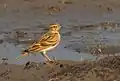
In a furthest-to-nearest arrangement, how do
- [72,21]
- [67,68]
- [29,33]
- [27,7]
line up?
[27,7] < [72,21] < [29,33] < [67,68]

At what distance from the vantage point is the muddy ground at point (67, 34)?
9188 mm

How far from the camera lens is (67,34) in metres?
14.1

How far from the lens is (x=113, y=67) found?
903 centimetres

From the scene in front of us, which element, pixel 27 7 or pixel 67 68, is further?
pixel 27 7

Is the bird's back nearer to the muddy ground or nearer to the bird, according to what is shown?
the bird

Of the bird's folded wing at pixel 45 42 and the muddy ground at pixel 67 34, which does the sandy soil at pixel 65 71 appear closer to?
the muddy ground at pixel 67 34

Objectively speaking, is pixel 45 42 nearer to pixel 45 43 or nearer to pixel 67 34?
pixel 45 43

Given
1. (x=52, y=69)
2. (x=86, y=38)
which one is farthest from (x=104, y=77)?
(x=86, y=38)

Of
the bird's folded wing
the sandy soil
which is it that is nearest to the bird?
the bird's folded wing

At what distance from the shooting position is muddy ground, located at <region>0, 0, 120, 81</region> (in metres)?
9.19

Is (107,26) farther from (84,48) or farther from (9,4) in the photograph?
(9,4)

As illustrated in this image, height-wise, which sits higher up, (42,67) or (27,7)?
(27,7)

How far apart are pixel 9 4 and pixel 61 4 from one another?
1.82 metres

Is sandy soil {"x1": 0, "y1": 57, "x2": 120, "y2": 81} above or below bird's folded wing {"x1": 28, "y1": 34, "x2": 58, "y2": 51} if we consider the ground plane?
below
